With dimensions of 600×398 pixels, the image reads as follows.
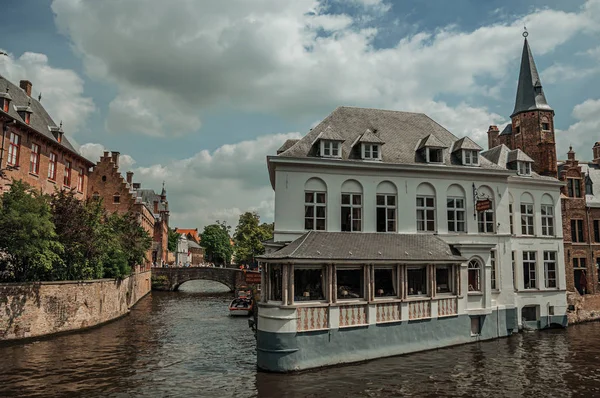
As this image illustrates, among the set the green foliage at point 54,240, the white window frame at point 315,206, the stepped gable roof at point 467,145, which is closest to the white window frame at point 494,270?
the stepped gable roof at point 467,145

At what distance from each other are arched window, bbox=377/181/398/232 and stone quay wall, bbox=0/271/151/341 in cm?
1901

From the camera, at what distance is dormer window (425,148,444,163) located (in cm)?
2411

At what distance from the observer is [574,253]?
34.5 metres

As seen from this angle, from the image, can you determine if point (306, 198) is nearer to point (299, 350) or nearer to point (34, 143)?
point (299, 350)

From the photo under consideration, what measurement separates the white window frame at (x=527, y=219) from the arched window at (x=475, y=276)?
20.5 feet

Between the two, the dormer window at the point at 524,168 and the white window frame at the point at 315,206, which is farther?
the dormer window at the point at 524,168

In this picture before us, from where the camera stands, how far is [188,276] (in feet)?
198

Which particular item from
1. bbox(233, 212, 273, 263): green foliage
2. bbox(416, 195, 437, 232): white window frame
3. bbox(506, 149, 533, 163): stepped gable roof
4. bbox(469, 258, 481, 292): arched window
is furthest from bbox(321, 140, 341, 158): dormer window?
bbox(233, 212, 273, 263): green foliage

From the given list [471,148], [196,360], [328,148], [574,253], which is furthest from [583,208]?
A: [196,360]

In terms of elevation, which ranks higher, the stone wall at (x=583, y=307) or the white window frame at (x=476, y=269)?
the white window frame at (x=476, y=269)

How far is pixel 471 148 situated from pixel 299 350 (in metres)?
15.8

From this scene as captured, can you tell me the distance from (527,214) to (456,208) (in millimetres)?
6624

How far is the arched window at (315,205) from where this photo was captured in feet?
71.2

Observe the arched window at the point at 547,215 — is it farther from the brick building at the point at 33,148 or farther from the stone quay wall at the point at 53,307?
the brick building at the point at 33,148
